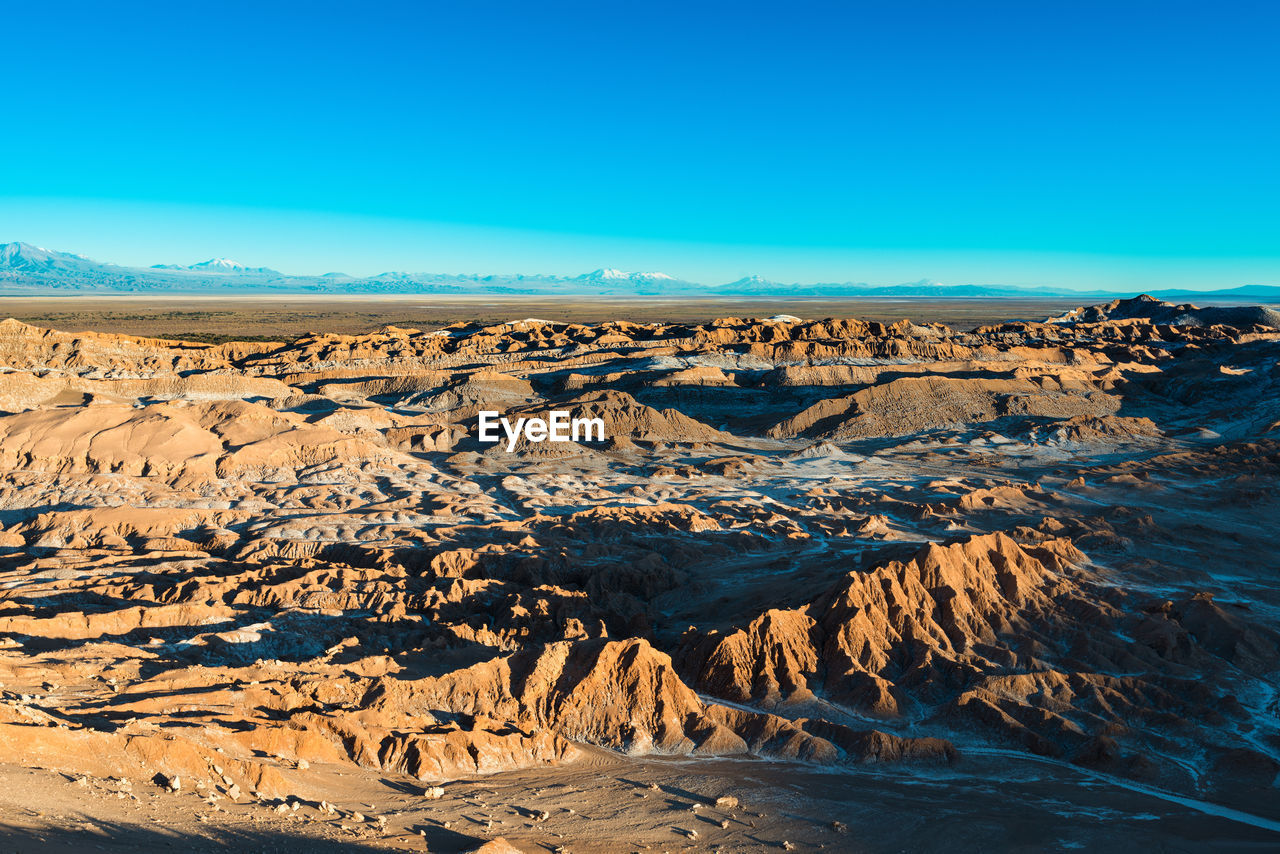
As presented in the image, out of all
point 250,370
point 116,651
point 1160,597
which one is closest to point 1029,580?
point 1160,597

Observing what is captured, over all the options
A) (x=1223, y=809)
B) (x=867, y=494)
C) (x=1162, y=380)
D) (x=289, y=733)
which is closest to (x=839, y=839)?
(x=1223, y=809)

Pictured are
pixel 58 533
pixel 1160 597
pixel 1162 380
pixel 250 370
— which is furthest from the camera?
pixel 250 370

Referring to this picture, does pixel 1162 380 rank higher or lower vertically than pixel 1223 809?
higher

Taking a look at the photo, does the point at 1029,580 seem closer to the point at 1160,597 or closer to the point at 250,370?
the point at 1160,597

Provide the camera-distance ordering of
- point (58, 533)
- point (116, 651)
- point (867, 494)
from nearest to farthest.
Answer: point (116, 651) < point (58, 533) < point (867, 494)

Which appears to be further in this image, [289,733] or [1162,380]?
[1162,380]

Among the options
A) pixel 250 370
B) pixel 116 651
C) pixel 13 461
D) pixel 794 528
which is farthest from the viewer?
pixel 250 370

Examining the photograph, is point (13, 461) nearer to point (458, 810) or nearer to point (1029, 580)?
point (458, 810)
